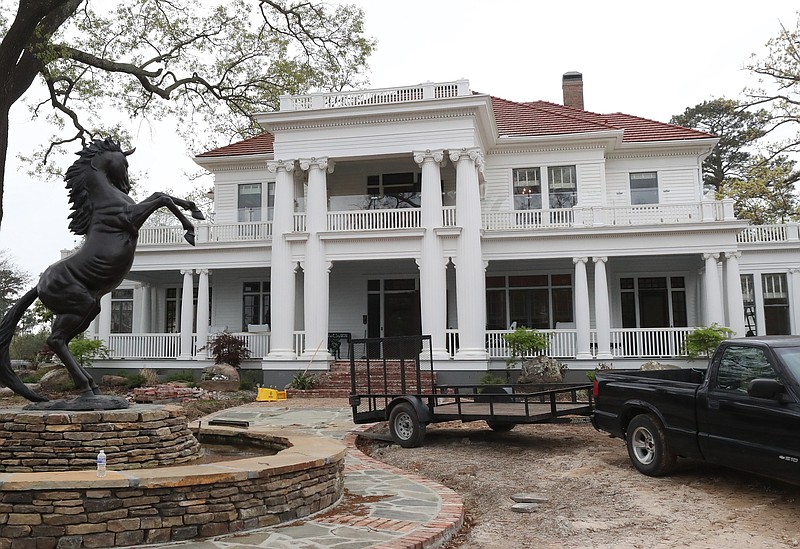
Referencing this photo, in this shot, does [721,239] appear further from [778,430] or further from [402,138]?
[778,430]

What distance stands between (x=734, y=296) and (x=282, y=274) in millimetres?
13837

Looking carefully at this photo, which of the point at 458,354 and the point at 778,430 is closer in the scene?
the point at 778,430

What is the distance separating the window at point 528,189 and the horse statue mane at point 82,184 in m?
17.6

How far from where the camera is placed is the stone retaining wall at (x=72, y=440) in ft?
20.4

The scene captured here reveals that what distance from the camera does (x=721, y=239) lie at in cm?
1981

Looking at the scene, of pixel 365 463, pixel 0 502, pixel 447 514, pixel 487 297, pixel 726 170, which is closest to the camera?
pixel 0 502

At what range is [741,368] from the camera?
7.20m

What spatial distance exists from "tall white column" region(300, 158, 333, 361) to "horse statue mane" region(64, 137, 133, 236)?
42.8ft

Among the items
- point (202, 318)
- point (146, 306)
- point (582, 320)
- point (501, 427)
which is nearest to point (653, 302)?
point (582, 320)

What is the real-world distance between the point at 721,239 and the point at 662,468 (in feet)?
45.9

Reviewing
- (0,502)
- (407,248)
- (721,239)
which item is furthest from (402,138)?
(0,502)

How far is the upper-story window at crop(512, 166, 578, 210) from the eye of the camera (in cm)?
2302

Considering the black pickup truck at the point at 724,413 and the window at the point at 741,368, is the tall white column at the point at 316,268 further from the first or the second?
the window at the point at 741,368

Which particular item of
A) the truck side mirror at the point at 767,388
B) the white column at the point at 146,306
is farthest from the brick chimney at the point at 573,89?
the truck side mirror at the point at 767,388
